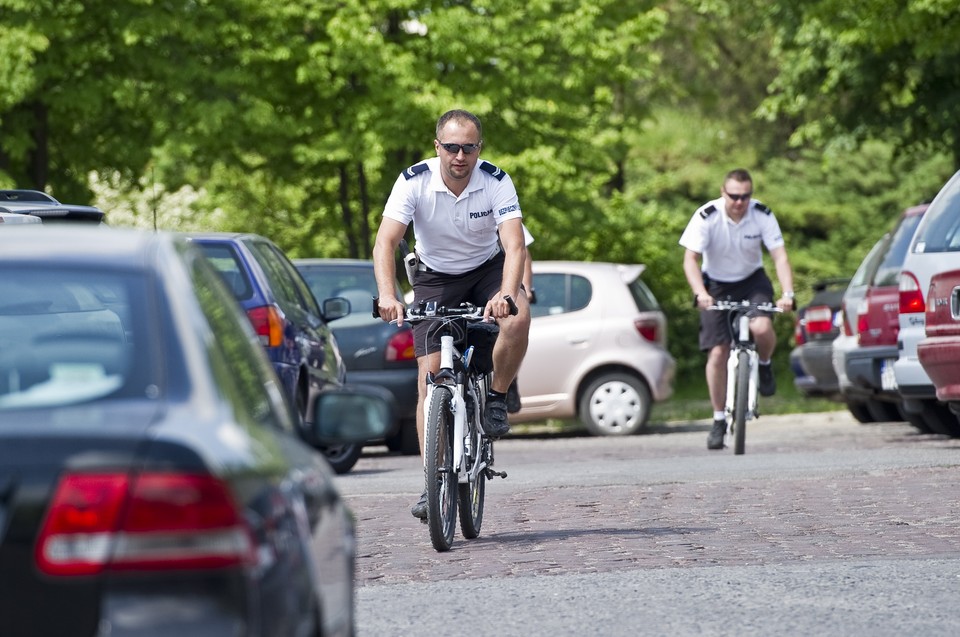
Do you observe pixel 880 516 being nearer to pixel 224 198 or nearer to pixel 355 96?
pixel 355 96

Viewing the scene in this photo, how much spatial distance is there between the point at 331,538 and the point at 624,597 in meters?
2.99

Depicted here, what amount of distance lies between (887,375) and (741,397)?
1830mm

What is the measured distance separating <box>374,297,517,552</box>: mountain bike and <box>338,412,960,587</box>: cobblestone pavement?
161mm

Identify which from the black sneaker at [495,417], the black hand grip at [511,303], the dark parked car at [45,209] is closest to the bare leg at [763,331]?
the dark parked car at [45,209]

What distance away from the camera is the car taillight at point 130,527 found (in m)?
3.11

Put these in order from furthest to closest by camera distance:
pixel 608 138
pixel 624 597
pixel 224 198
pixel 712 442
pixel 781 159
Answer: pixel 781 159 < pixel 224 198 < pixel 608 138 < pixel 712 442 < pixel 624 597

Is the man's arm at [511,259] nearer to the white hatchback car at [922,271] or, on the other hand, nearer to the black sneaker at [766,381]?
the white hatchback car at [922,271]

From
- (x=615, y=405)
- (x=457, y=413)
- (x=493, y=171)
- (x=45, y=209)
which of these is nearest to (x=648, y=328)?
(x=615, y=405)

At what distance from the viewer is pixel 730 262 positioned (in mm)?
14727

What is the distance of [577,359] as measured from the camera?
19.3m

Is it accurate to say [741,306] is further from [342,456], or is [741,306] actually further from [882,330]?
[342,456]

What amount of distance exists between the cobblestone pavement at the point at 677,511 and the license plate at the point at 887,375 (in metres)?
0.46

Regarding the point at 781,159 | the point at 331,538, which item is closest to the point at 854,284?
the point at 331,538

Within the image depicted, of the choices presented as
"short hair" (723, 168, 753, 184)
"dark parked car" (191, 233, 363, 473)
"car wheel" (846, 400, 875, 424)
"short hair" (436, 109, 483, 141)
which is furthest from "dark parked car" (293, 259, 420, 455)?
"short hair" (436, 109, 483, 141)
